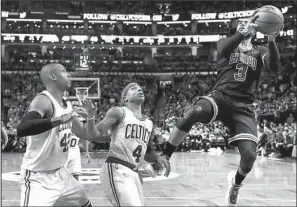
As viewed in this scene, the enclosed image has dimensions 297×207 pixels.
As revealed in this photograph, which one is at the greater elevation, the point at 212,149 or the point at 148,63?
the point at 148,63

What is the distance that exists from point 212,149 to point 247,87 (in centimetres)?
1813

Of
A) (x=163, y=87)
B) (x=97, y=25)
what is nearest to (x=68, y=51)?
(x=97, y=25)

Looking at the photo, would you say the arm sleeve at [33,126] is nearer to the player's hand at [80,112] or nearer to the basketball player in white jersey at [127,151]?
the player's hand at [80,112]

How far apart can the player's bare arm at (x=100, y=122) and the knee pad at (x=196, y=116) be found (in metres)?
0.74

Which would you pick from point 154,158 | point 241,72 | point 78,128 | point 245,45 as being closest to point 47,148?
point 78,128

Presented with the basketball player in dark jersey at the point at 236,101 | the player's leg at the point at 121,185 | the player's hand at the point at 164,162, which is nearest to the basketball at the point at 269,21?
the basketball player in dark jersey at the point at 236,101

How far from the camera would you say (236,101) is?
4637 millimetres

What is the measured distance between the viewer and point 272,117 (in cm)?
2391

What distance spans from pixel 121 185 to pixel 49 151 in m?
0.84

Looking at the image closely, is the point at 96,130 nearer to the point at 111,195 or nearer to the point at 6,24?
the point at 111,195

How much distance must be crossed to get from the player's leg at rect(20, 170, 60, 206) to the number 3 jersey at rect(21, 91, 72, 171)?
0.22 feet

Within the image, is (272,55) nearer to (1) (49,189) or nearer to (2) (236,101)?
(2) (236,101)

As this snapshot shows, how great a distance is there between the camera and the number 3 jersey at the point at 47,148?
4852 millimetres

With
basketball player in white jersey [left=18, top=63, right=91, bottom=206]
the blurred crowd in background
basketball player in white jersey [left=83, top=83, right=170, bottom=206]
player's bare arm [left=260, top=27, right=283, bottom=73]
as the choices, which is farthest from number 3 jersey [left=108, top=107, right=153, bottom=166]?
the blurred crowd in background
